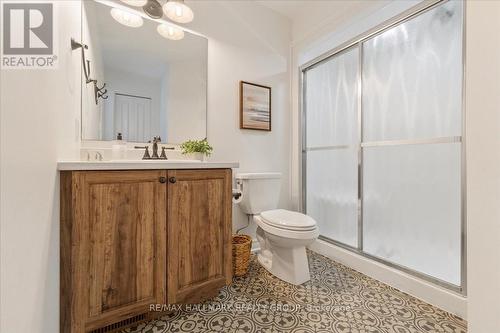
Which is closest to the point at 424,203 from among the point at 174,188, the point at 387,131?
the point at 387,131

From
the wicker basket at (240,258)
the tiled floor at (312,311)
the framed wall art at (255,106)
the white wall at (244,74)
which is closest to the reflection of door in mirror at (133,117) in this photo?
the white wall at (244,74)

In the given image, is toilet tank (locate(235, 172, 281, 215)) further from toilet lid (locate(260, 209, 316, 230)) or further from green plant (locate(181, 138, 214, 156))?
green plant (locate(181, 138, 214, 156))

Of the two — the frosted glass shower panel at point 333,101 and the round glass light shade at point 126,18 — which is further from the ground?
the round glass light shade at point 126,18

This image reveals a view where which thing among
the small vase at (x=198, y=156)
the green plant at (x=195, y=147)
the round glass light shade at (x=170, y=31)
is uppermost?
the round glass light shade at (x=170, y=31)

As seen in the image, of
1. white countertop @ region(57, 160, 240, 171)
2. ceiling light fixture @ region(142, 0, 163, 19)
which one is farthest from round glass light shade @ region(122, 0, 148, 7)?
white countertop @ region(57, 160, 240, 171)

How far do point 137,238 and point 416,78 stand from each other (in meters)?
2.07

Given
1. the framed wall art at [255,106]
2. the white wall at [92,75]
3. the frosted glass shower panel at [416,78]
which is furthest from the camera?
the framed wall art at [255,106]

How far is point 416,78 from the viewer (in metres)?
1.61

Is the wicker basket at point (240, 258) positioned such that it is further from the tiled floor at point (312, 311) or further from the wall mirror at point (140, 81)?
the wall mirror at point (140, 81)

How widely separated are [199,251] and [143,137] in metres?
1.01

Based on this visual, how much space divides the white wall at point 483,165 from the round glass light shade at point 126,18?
1970mm

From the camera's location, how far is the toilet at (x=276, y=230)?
5.17 feet

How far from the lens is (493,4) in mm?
528

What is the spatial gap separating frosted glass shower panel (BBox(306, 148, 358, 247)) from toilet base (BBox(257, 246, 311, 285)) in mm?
625
